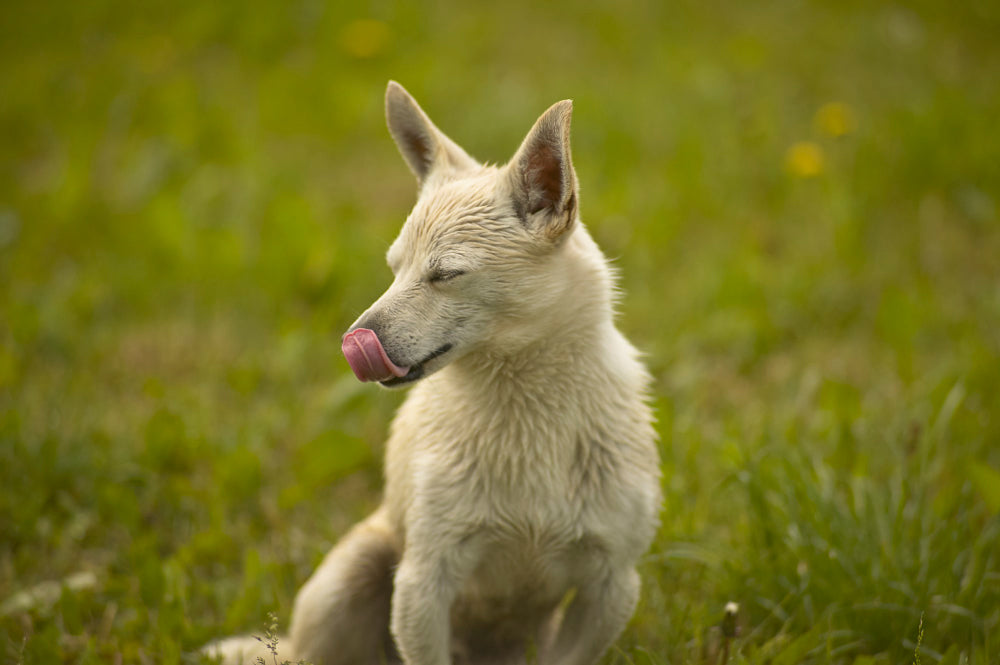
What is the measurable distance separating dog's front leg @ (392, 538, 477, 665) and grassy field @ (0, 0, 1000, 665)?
552mm

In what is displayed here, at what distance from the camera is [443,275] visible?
200 cm

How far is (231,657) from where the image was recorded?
2279 millimetres

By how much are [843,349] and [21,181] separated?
5222 millimetres

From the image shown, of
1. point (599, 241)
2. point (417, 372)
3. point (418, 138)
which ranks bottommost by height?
point (599, 241)

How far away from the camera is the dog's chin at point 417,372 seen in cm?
194

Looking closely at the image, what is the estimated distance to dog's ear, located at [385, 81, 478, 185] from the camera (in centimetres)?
228

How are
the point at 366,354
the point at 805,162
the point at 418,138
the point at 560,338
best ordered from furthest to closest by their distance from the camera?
the point at 805,162, the point at 418,138, the point at 560,338, the point at 366,354

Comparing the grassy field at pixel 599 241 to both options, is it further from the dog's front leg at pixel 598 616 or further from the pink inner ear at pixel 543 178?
the pink inner ear at pixel 543 178

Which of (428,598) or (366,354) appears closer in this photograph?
(366,354)

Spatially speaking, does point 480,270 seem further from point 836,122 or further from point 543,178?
point 836,122

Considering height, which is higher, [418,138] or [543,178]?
[418,138]

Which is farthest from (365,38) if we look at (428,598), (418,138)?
(428,598)

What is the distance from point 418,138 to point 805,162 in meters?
2.97

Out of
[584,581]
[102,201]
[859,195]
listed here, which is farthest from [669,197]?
[102,201]
